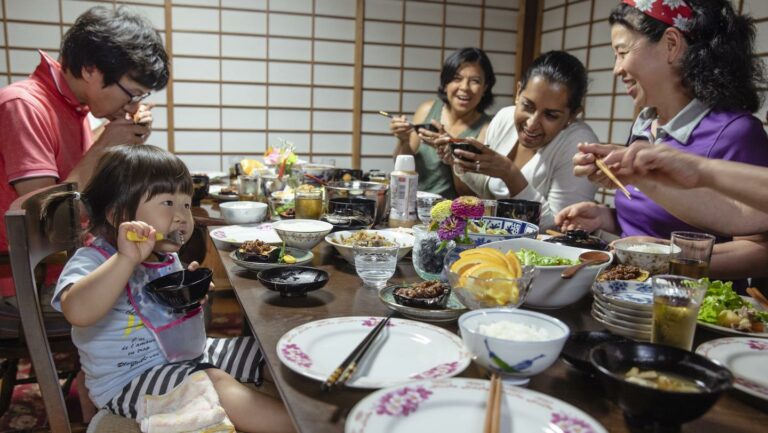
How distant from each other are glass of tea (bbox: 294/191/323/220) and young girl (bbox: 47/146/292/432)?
724 millimetres

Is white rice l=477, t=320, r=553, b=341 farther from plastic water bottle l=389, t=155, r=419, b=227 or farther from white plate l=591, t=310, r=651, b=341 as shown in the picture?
plastic water bottle l=389, t=155, r=419, b=227

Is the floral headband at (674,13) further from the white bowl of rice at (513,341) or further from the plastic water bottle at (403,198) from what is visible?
the white bowl of rice at (513,341)

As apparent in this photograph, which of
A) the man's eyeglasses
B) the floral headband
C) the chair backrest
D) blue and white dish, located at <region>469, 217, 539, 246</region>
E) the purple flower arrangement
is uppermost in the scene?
the floral headband

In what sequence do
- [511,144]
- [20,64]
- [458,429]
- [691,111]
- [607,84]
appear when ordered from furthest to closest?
[607,84] → [20,64] → [511,144] → [691,111] → [458,429]

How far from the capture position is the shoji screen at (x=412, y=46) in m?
5.78

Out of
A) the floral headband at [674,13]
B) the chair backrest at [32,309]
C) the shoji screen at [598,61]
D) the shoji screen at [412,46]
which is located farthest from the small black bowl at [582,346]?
the shoji screen at [412,46]

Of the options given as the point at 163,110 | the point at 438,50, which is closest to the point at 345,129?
the point at 438,50

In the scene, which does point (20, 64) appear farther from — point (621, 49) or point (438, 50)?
point (621, 49)

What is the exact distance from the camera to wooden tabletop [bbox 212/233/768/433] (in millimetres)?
764

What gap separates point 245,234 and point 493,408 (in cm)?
138

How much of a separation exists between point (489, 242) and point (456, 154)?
1.17 meters

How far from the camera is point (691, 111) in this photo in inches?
77.1

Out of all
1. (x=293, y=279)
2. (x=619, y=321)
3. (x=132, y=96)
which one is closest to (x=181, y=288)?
(x=293, y=279)

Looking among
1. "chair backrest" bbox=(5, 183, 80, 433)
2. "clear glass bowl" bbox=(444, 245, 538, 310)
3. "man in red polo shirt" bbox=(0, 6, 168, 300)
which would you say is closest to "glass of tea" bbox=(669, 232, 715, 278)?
"clear glass bowl" bbox=(444, 245, 538, 310)
